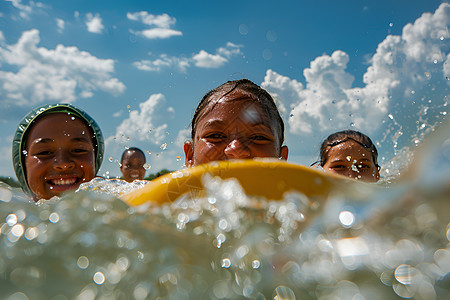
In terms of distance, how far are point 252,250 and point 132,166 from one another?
755 cm

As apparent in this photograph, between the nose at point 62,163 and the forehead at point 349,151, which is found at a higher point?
the forehead at point 349,151

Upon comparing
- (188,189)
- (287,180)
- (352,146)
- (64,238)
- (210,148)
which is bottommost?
(64,238)

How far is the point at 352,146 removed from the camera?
14.6 feet

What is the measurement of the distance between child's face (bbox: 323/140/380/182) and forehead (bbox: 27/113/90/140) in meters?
2.99

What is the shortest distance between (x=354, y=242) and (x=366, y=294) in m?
0.16

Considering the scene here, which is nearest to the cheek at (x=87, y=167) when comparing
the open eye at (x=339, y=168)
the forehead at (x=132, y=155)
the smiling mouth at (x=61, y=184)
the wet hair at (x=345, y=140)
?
the smiling mouth at (x=61, y=184)

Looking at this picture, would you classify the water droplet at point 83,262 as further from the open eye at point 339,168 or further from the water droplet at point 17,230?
the open eye at point 339,168

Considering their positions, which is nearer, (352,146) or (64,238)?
(64,238)

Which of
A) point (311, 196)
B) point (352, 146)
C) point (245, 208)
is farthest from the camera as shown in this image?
point (352, 146)

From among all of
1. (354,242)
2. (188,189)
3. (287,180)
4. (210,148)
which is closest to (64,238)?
(188,189)

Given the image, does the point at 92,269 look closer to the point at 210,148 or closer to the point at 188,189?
the point at 188,189

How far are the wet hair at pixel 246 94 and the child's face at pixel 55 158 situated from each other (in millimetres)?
1153

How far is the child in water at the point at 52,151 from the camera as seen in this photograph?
3.29 metres

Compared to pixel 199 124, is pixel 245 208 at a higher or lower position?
lower
